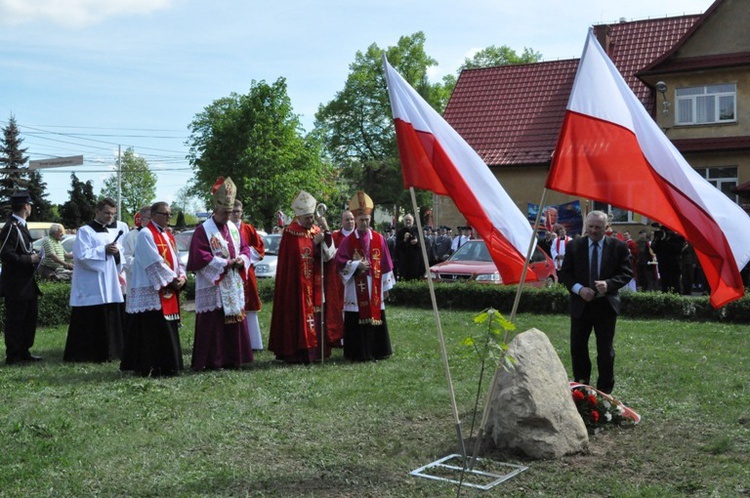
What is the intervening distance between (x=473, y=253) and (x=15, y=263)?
38.7 feet

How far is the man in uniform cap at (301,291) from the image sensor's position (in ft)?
37.4

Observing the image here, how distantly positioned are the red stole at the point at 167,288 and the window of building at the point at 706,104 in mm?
25017

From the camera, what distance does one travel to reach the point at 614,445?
285 inches

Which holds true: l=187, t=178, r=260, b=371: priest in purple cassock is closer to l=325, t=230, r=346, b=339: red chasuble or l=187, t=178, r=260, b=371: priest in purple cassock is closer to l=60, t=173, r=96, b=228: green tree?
l=325, t=230, r=346, b=339: red chasuble

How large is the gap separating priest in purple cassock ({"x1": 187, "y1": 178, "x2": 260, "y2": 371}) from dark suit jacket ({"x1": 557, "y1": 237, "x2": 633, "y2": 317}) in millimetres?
4335

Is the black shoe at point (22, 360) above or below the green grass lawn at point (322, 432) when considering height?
above

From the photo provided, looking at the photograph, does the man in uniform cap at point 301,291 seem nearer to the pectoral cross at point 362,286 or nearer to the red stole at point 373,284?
the red stole at point 373,284

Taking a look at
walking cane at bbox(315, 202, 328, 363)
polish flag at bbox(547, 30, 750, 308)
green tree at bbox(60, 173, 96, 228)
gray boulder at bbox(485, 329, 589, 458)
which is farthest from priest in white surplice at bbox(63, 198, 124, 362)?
green tree at bbox(60, 173, 96, 228)

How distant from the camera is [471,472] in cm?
641

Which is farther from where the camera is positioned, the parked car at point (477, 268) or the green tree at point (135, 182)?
the green tree at point (135, 182)

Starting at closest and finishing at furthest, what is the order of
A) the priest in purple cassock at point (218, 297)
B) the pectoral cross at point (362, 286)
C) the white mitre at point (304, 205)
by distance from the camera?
1. the priest in purple cassock at point (218, 297)
2. the white mitre at point (304, 205)
3. the pectoral cross at point (362, 286)

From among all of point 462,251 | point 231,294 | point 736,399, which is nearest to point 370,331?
point 231,294

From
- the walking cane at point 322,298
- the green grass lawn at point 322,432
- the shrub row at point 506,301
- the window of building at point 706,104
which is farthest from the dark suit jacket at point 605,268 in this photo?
the window of building at point 706,104

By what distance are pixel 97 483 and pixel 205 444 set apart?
123 centimetres
